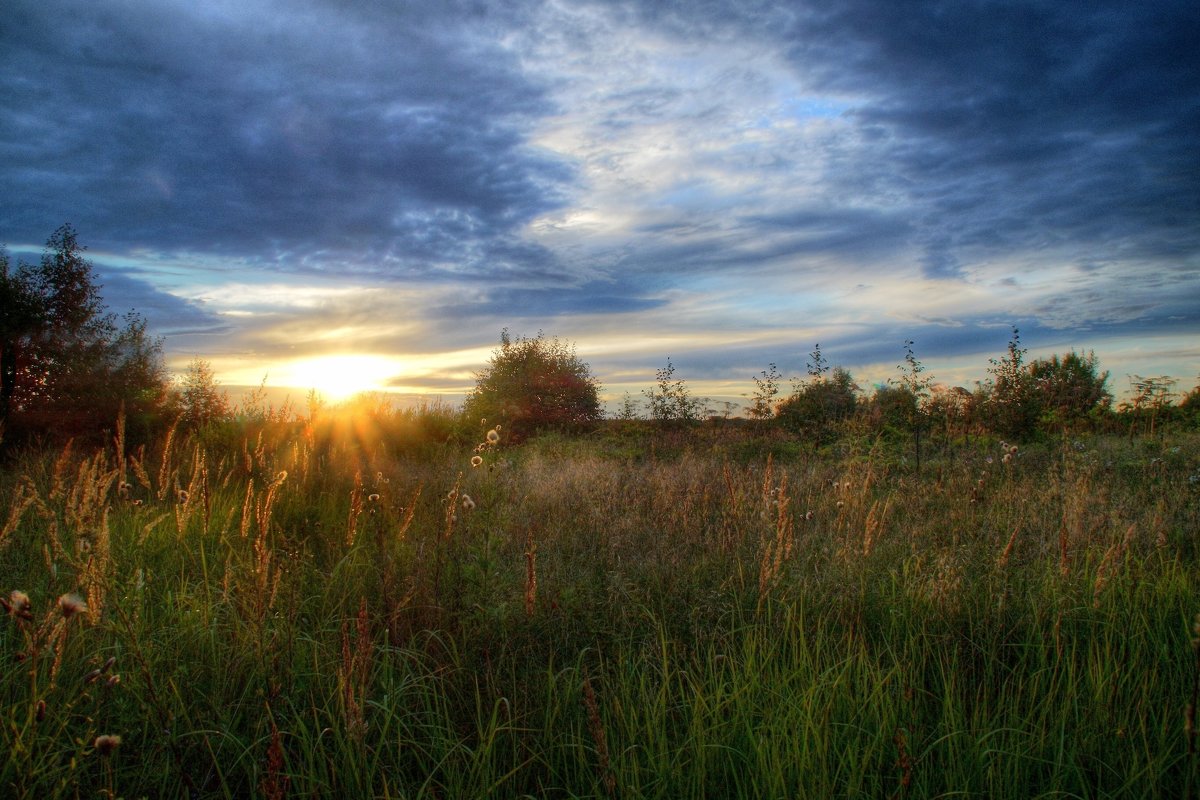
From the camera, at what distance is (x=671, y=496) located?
5953 mm

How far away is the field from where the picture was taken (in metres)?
2.06

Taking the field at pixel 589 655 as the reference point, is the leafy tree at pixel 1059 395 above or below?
above

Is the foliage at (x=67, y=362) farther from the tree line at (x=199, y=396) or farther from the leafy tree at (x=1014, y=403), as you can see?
the leafy tree at (x=1014, y=403)

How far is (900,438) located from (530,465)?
626 cm

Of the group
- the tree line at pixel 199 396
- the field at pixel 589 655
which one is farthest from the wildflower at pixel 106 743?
the tree line at pixel 199 396

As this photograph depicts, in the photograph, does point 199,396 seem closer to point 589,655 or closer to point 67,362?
point 67,362

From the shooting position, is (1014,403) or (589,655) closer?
(589,655)

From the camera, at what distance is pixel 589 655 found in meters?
Answer: 3.01

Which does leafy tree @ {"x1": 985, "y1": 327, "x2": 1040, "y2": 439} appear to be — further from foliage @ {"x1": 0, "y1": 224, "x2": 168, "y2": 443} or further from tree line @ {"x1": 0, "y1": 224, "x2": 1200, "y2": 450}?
foliage @ {"x1": 0, "y1": 224, "x2": 168, "y2": 443}

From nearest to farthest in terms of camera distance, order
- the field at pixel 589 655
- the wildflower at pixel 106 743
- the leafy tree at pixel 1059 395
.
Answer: the wildflower at pixel 106 743, the field at pixel 589 655, the leafy tree at pixel 1059 395

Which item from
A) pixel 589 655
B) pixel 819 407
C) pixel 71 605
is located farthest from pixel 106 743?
pixel 819 407

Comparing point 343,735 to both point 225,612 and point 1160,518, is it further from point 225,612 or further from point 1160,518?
point 1160,518

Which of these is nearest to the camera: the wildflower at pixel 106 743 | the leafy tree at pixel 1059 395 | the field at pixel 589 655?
the wildflower at pixel 106 743

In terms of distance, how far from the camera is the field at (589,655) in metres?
2.06
